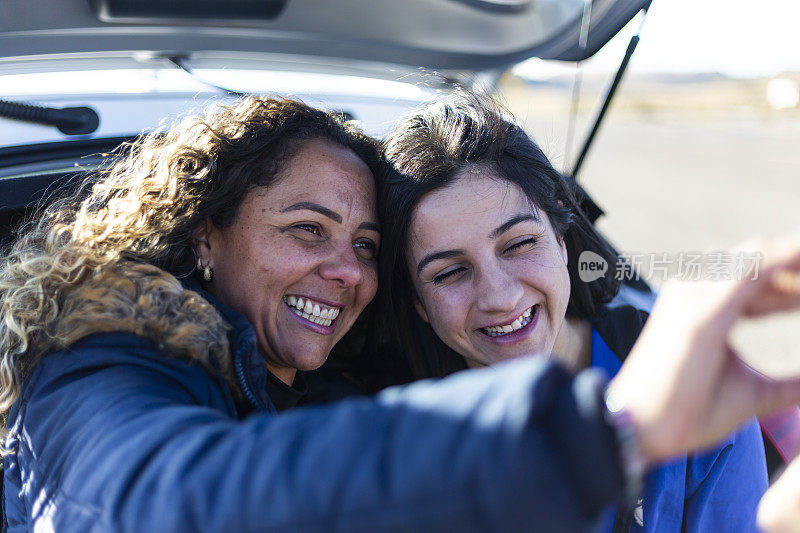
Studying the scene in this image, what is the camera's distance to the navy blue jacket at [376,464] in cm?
68

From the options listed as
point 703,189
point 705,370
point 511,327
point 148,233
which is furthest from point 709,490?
point 703,189

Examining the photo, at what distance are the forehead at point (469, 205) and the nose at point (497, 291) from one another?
12 centimetres

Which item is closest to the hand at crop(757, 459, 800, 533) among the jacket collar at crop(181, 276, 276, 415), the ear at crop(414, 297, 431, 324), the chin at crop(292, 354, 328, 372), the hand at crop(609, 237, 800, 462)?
the hand at crop(609, 237, 800, 462)

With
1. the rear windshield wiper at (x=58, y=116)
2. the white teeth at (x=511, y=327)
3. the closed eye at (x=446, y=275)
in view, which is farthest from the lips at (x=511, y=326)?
the rear windshield wiper at (x=58, y=116)

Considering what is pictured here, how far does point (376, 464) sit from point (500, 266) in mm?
1066

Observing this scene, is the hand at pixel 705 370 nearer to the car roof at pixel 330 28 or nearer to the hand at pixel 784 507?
the hand at pixel 784 507

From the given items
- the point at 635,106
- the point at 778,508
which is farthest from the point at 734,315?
the point at 635,106

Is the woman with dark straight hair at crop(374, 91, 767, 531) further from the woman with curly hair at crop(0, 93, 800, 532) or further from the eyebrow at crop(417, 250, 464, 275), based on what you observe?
the woman with curly hair at crop(0, 93, 800, 532)

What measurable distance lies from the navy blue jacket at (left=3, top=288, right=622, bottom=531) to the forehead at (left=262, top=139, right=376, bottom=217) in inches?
32.3

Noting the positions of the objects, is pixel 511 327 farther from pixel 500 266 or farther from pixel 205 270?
pixel 205 270

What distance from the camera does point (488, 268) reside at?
5.58 feet

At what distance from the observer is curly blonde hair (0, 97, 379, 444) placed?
123 cm

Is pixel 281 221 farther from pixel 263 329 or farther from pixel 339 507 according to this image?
pixel 339 507

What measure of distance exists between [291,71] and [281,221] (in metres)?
1.08
